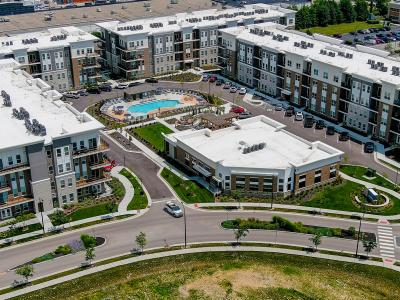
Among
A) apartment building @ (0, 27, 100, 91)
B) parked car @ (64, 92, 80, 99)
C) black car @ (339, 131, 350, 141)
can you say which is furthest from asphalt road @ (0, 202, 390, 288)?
apartment building @ (0, 27, 100, 91)

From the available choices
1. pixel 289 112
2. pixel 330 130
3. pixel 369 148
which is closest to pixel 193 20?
pixel 289 112

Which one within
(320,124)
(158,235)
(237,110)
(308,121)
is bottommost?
(158,235)

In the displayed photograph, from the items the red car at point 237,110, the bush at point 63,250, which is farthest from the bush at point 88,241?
the red car at point 237,110

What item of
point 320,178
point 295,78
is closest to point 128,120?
point 295,78

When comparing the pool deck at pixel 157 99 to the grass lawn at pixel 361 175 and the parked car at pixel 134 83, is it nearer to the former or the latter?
the parked car at pixel 134 83

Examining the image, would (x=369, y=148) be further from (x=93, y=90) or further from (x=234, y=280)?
(x=93, y=90)

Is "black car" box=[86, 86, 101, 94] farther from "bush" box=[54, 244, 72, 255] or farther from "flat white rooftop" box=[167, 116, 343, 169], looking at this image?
"bush" box=[54, 244, 72, 255]

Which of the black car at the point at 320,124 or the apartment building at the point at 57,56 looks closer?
the black car at the point at 320,124
